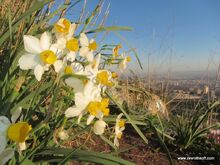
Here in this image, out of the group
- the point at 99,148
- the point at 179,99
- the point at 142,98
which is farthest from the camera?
the point at 142,98

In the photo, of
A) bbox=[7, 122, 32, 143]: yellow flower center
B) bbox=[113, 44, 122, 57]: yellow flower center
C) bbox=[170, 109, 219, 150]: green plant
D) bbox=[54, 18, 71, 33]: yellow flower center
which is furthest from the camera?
bbox=[170, 109, 219, 150]: green plant

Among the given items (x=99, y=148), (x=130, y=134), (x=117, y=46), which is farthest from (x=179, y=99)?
(x=117, y=46)

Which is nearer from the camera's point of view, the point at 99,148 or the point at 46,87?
the point at 46,87

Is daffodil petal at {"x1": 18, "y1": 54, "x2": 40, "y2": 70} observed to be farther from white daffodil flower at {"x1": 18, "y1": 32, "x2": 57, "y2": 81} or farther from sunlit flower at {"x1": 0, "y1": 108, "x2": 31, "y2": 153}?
sunlit flower at {"x1": 0, "y1": 108, "x2": 31, "y2": 153}

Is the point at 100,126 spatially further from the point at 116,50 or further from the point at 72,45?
the point at 116,50

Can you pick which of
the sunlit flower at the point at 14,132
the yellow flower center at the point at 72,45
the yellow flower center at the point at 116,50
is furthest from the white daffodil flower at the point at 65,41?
the yellow flower center at the point at 116,50

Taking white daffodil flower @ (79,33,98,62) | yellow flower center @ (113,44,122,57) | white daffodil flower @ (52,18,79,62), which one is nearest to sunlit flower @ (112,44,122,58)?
yellow flower center @ (113,44,122,57)

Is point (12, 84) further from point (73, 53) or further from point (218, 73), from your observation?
point (218, 73)

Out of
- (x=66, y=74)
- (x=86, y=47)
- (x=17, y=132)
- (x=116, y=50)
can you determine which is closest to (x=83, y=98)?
(x=66, y=74)
